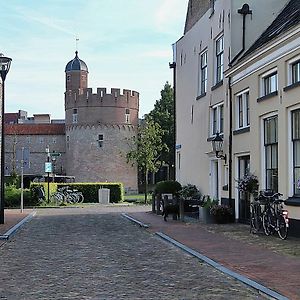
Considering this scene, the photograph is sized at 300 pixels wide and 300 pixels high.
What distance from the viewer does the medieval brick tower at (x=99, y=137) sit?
72062 millimetres

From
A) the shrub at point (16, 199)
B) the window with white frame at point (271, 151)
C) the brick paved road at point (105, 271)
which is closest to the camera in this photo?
the brick paved road at point (105, 271)

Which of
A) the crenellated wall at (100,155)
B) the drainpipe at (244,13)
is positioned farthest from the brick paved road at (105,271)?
the crenellated wall at (100,155)

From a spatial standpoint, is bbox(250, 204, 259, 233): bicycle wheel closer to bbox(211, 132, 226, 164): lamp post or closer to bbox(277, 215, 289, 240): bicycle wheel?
bbox(277, 215, 289, 240): bicycle wheel

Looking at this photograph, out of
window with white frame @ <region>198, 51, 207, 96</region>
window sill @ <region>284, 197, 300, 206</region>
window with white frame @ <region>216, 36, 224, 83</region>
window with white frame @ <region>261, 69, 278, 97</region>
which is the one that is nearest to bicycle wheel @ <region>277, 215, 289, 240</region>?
window sill @ <region>284, 197, 300, 206</region>

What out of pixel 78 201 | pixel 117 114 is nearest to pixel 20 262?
pixel 78 201

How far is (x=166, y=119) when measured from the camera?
226ft

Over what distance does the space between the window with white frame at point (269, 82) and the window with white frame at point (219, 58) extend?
5005 mm

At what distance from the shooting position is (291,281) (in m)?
9.20

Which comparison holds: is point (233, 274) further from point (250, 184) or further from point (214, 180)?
point (214, 180)

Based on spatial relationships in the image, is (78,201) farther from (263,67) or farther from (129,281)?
(129,281)

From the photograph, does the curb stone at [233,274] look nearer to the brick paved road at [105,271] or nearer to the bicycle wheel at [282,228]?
the brick paved road at [105,271]

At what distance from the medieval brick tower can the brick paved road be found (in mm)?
54633

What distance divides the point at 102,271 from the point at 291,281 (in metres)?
3.33

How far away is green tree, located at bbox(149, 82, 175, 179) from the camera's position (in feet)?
223
